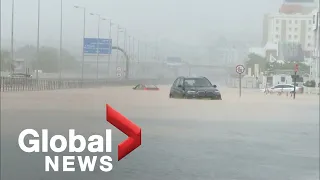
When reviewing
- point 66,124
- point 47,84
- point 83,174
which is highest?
point 47,84

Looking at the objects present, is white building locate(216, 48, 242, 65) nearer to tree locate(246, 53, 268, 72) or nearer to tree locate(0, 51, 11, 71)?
tree locate(246, 53, 268, 72)

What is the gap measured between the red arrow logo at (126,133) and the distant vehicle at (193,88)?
0.66 meters

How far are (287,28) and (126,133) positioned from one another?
2231mm

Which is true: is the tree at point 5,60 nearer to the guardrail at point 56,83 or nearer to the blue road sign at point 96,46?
the guardrail at point 56,83

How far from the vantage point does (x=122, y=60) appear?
15.3 feet

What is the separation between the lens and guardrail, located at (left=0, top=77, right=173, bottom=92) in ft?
15.7

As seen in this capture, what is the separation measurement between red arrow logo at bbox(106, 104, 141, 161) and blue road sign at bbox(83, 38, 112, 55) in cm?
63

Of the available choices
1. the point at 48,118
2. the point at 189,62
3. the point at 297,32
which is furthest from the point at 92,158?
the point at 297,32

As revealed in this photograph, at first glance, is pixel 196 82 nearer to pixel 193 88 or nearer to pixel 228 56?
pixel 193 88

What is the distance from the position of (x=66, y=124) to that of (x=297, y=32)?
8.07ft

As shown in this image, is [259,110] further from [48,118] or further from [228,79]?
[48,118]

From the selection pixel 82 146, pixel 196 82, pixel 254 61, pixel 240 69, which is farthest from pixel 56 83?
pixel 254 61

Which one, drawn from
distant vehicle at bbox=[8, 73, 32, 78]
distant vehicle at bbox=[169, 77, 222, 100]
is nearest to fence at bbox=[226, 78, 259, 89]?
distant vehicle at bbox=[169, 77, 222, 100]

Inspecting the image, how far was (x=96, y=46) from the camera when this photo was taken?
449 centimetres
